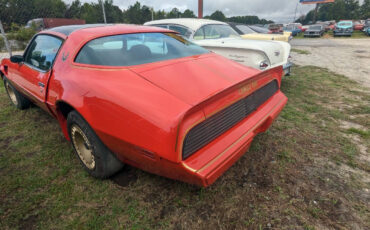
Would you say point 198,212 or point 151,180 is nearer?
point 198,212

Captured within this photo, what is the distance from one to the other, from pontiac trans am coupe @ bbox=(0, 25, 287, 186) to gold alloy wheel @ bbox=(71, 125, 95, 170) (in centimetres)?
1

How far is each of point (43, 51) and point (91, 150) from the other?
162 centimetres

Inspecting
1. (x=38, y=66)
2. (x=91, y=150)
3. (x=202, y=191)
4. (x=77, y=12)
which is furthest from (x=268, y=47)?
(x=77, y=12)

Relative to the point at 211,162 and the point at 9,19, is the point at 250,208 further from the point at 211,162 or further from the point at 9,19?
the point at 9,19

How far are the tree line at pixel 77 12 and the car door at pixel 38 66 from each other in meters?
5.80

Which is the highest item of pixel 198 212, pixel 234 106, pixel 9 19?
pixel 9 19

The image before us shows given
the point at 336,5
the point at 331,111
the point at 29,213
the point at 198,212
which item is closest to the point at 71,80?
the point at 29,213

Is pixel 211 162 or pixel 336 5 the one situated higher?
pixel 336 5

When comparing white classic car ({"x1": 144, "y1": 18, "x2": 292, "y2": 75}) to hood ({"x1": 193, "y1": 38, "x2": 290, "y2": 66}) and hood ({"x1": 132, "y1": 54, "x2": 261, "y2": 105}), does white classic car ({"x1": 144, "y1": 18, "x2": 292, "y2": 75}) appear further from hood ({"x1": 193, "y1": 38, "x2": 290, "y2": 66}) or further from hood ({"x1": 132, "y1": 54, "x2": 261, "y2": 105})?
hood ({"x1": 132, "y1": 54, "x2": 261, "y2": 105})

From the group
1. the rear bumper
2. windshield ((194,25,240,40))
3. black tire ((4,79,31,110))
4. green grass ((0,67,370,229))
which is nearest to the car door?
black tire ((4,79,31,110))

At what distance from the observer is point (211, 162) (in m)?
1.42

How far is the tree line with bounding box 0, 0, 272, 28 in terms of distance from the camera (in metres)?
7.56

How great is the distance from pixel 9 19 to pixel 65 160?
7.90 meters

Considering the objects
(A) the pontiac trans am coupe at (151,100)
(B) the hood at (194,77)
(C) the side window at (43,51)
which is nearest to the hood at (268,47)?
(A) the pontiac trans am coupe at (151,100)
